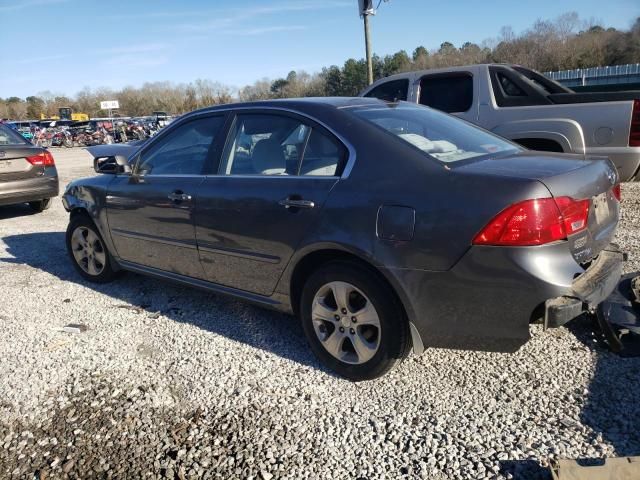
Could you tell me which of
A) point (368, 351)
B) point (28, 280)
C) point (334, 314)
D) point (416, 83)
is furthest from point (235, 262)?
point (416, 83)

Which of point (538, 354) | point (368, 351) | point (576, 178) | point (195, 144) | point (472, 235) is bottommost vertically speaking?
point (538, 354)

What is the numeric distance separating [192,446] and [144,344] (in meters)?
1.34

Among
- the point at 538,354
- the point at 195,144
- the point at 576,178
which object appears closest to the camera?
the point at 576,178

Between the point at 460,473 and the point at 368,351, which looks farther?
the point at 368,351

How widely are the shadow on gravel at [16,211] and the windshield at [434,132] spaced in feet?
26.0

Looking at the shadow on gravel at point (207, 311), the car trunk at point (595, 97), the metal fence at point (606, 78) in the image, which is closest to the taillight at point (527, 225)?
the shadow on gravel at point (207, 311)

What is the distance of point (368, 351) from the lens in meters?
2.88

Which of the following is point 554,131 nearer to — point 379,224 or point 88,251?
point 379,224

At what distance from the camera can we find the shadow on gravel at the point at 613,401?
2357mm

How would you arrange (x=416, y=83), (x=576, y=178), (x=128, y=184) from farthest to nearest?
(x=416, y=83)
(x=128, y=184)
(x=576, y=178)

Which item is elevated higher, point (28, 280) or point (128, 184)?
point (128, 184)

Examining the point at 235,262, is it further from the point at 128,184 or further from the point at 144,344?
the point at 128,184

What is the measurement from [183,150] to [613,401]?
3.33 meters

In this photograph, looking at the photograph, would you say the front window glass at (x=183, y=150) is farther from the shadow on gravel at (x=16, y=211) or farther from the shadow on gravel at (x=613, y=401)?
the shadow on gravel at (x=16, y=211)
